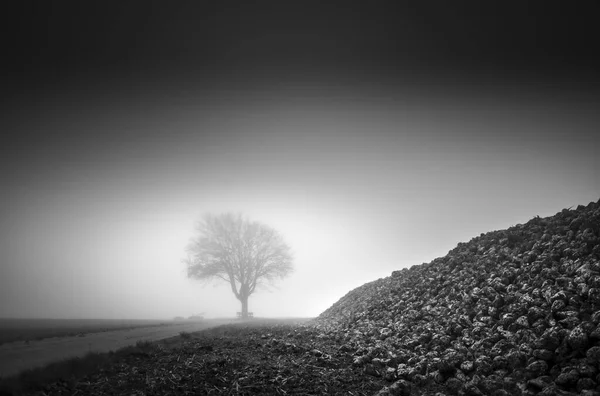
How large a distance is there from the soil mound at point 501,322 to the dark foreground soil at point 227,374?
0.77m

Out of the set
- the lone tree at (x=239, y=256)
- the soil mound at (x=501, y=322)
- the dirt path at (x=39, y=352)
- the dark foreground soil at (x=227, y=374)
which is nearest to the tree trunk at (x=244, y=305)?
the lone tree at (x=239, y=256)

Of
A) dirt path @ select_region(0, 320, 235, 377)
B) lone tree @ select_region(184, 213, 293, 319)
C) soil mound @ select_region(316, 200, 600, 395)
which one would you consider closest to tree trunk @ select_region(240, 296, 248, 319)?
lone tree @ select_region(184, 213, 293, 319)

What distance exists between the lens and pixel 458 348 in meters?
7.25

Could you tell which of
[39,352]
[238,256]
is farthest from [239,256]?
[39,352]

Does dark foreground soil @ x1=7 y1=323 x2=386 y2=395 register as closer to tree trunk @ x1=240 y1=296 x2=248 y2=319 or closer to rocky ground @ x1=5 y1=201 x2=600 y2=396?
rocky ground @ x1=5 y1=201 x2=600 y2=396

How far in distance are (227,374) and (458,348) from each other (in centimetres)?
565

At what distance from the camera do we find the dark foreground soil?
19.1 ft

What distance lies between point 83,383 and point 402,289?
38.6 feet

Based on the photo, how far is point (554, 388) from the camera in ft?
16.6

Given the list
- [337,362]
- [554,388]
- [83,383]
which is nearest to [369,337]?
[337,362]

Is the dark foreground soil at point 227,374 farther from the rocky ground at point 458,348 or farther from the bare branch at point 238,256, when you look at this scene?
the bare branch at point 238,256

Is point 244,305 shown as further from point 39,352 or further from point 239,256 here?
point 39,352

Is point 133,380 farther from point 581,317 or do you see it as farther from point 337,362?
point 581,317

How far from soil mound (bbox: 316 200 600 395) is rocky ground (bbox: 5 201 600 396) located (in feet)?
0.08
